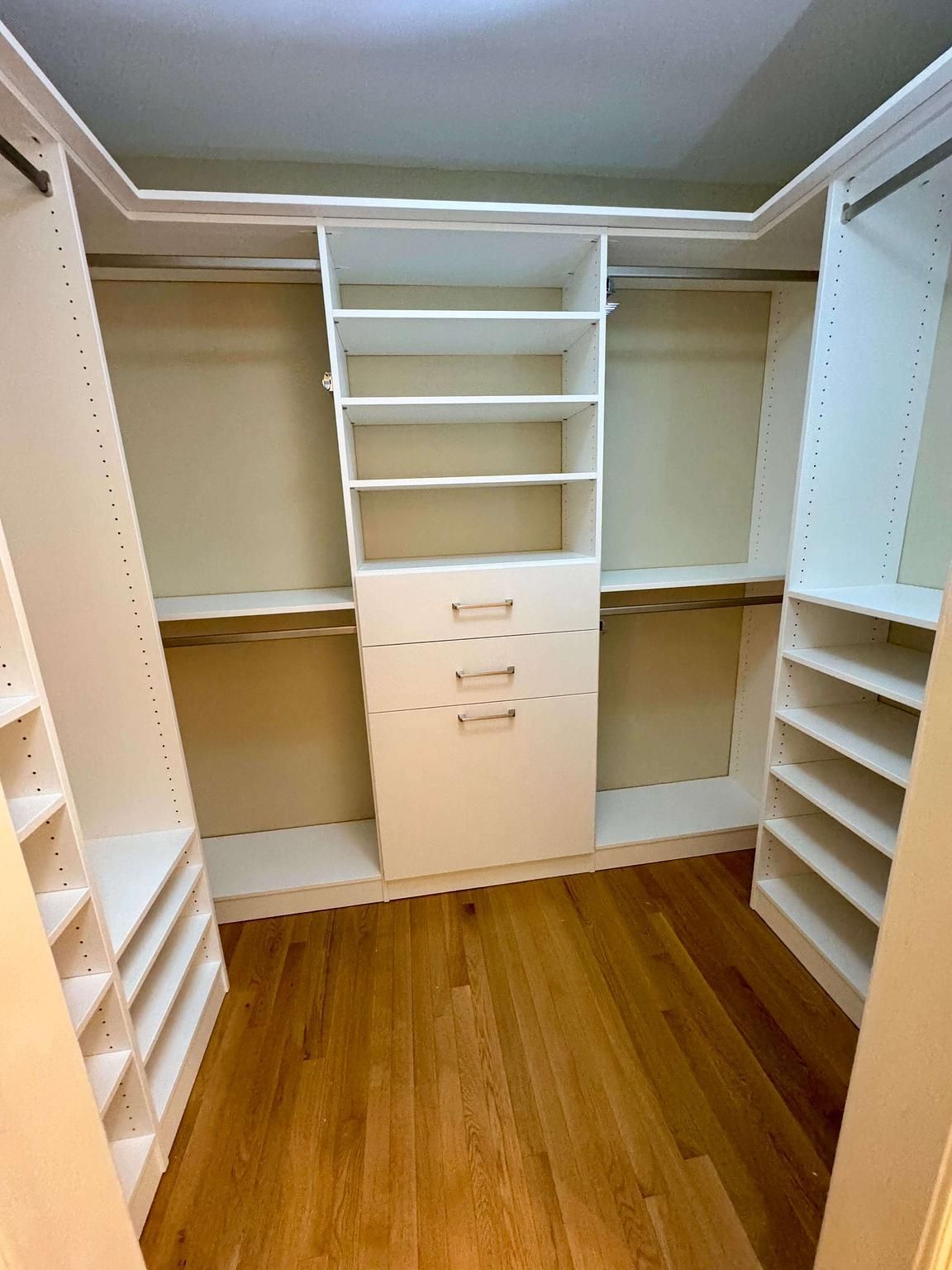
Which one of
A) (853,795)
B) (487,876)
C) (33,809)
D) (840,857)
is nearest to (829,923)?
(840,857)

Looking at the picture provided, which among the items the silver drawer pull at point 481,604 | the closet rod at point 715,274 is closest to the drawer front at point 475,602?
the silver drawer pull at point 481,604

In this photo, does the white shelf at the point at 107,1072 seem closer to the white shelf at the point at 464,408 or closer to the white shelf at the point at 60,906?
the white shelf at the point at 60,906

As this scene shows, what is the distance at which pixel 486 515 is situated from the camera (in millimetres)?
1891

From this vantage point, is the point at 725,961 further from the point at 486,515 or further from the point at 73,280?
the point at 73,280

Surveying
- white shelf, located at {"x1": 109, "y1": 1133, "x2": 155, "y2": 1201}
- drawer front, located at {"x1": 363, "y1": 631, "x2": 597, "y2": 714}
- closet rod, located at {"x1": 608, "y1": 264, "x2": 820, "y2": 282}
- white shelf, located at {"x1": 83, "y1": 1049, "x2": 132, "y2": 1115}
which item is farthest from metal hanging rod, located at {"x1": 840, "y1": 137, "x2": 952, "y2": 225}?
white shelf, located at {"x1": 109, "y1": 1133, "x2": 155, "y2": 1201}

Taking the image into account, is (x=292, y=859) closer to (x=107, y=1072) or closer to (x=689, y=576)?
(x=107, y=1072)

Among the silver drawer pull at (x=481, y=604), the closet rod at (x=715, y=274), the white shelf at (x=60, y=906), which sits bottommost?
the white shelf at (x=60, y=906)

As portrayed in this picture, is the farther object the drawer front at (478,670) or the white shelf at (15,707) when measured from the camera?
the drawer front at (478,670)

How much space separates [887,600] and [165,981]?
2.06m

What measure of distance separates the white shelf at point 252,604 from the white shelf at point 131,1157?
3.89 feet

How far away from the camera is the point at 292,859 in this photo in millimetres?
1917

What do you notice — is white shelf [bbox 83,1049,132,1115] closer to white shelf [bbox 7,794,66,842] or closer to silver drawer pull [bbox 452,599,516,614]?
white shelf [bbox 7,794,66,842]

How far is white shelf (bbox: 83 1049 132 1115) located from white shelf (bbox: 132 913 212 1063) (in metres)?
0.08

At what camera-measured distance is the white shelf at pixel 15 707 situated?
75cm
